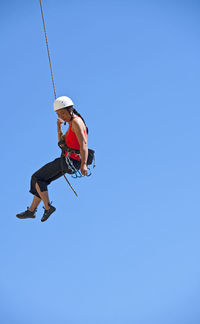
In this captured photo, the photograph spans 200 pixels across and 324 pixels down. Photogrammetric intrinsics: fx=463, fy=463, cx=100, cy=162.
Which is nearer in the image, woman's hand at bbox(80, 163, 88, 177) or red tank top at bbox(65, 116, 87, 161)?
woman's hand at bbox(80, 163, 88, 177)

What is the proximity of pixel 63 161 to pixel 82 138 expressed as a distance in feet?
2.81

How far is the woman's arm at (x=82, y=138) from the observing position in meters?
8.69

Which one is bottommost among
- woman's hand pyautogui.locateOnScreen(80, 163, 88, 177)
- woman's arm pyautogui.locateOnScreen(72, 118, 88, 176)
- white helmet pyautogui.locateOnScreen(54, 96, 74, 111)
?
woman's hand pyautogui.locateOnScreen(80, 163, 88, 177)

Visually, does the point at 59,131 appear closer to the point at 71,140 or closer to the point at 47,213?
the point at 71,140

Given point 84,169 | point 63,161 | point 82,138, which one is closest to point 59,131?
point 63,161

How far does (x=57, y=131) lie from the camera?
30.6 feet

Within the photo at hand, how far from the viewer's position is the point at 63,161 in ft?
30.6

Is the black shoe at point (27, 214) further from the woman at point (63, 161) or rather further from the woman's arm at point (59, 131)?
the woman's arm at point (59, 131)

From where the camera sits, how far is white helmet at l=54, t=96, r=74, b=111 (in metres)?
8.84

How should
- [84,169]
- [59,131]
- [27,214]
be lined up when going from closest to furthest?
1. [84,169]
2. [59,131]
3. [27,214]

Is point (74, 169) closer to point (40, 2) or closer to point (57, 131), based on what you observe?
point (57, 131)

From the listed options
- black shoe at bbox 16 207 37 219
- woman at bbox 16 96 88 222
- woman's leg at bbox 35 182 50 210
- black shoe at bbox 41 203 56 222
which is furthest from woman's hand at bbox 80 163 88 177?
black shoe at bbox 16 207 37 219

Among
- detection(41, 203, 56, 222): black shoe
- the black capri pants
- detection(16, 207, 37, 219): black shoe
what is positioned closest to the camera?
the black capri pants

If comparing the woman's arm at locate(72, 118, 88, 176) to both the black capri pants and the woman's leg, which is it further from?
the woman's leg
